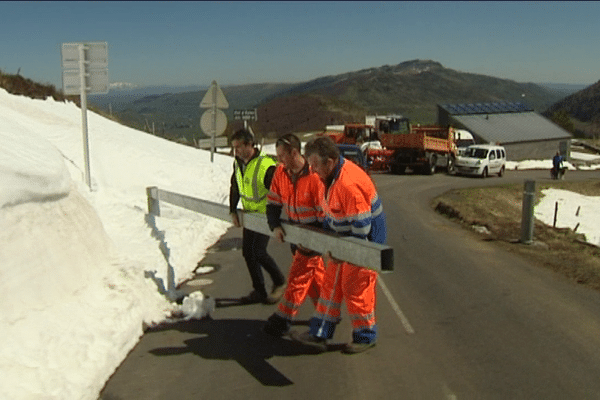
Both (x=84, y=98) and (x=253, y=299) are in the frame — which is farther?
(x=84, y=98)

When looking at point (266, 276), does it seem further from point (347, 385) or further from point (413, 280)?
point (347, 385)

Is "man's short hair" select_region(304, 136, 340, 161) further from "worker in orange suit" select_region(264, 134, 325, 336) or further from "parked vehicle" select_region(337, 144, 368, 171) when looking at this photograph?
"parked vehicle" select_region(337, 144, 368, 171)

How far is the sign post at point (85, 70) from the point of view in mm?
11617

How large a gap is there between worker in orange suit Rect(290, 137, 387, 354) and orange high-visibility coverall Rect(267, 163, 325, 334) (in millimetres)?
285

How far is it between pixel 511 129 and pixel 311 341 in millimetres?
53226

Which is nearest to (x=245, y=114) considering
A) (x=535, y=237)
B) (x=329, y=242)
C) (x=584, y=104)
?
(x=535, y=237)

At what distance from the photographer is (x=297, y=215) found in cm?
618

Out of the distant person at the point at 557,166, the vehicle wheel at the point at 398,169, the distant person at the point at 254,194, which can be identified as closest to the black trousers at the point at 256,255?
the distant person at the point at 254,194

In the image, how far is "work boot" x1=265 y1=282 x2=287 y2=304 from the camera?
748cm

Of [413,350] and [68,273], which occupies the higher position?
[68,273]

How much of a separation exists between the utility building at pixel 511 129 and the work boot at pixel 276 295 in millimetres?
45228

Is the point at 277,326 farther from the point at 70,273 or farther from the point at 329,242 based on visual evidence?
the point at 70,273

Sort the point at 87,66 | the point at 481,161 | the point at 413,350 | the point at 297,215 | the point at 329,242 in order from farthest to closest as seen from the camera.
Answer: the point at 481,161, the point at 87,66, the point at 297,215, the point at 413,350, the point at 329,242

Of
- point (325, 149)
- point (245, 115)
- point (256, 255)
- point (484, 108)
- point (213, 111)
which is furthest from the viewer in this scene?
point (484, 108)
